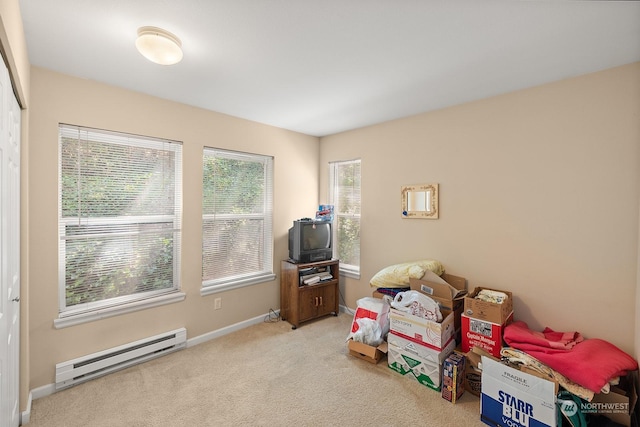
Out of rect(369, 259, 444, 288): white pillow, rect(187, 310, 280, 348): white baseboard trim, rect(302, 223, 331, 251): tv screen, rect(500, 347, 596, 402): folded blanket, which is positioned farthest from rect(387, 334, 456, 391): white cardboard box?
rect(187, 310, 280, 348): white baseboard trim

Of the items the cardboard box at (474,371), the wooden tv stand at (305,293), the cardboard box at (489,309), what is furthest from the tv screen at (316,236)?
the cardboard box at (474,371)

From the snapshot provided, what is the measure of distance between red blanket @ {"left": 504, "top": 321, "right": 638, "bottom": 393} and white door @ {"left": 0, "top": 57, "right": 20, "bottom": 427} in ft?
9.73

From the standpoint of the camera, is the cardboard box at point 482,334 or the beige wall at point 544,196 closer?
the beige wall at point 544,196

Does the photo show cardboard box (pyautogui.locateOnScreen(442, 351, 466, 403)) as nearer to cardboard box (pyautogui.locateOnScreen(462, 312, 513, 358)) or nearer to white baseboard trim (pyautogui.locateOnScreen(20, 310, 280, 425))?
cardboard box (pyautogui.locateOnScreen(462, 312, 513, 358))

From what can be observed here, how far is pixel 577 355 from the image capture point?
175 cm

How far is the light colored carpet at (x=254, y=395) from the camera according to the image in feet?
6.34

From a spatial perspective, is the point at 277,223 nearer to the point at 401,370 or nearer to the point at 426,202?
the point at 426,202

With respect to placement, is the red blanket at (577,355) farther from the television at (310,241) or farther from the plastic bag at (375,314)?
the television at (310,241)

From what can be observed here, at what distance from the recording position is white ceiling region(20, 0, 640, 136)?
1453 mm

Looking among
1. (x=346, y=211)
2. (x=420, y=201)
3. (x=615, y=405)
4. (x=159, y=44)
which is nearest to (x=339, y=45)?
(x=159, y=44)

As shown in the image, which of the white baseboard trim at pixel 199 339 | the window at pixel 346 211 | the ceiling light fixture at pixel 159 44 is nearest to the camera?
the ceiling light fixture at pixel 159 44

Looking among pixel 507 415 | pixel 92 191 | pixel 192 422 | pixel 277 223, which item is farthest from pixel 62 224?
pixel 507 415

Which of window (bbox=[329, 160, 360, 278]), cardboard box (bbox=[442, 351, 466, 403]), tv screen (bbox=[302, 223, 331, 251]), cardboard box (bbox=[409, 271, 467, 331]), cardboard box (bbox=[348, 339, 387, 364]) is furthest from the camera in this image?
window (bbox=[329, 160, 360, 278])

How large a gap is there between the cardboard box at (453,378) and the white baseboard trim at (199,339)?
2.11 meters
